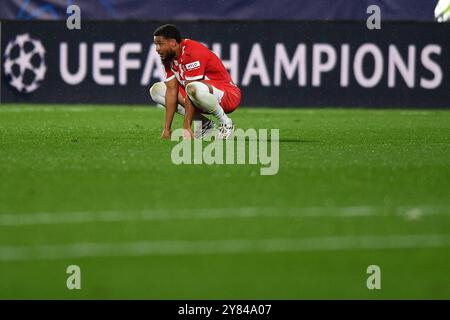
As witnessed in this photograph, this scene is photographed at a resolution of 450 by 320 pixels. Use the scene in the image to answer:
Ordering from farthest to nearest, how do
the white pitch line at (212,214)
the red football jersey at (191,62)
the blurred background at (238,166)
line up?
the red football jersey at (191,62), the white pitch line at (212,214), the blurred background at (238,166)

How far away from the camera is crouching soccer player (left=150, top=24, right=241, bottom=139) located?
546 inches

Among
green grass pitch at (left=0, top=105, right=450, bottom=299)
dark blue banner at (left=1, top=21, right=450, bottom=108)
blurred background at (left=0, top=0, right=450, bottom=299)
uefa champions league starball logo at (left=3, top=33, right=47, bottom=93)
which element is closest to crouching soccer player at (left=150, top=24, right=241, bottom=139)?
blurred background at (left=0, top=0, right=450, bottom=299)

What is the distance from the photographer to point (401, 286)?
20.6 ft

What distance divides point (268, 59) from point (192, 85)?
9.36 metres

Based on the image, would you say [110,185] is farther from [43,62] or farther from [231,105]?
[43,62]

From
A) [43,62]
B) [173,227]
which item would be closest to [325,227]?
[173,227]

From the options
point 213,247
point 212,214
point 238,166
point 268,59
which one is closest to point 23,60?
point 268,59

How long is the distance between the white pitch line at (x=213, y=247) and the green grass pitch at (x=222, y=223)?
1cm

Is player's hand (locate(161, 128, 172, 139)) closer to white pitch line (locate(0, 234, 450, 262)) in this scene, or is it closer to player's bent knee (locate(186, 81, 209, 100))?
player's bent knee (locate(186, 81, 209, 100))

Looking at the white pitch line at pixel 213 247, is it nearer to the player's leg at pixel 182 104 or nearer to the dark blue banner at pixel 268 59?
the player's leg at pixel 182 104

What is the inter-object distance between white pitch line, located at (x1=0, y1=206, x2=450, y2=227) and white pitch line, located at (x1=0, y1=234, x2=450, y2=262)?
743 mm

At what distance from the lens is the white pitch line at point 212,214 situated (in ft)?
26.2

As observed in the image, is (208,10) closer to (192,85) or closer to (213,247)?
(192,85)

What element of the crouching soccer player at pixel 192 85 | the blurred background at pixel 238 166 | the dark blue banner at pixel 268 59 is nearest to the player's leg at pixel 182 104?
the crouching soccer player at pixel 192 85
